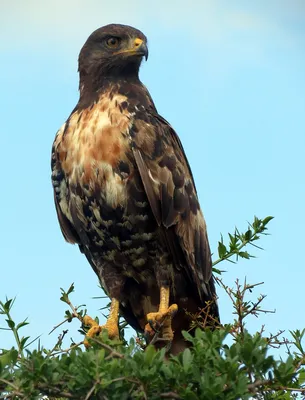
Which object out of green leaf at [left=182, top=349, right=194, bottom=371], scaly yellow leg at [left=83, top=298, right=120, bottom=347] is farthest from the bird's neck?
green leaf at [left=182, top=349, right=194, bottom=371]

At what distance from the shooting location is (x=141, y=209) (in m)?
6.16

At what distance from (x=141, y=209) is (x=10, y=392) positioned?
234 cm

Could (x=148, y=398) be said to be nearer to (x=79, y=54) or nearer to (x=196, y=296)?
(x=196, y=296)

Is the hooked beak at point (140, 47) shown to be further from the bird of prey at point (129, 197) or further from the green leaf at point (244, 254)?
the green leaf at point (244, 254)

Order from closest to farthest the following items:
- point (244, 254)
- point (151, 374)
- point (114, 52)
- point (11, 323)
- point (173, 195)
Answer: point (151, 374)
point (11, 323)
point (244, 254)
point (173, 195)
point (114, 52)

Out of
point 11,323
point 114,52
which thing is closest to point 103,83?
point 114,52

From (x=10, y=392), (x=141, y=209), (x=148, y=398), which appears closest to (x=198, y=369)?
(x=148, y=398)

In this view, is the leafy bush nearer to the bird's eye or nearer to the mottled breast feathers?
the mottled breast feathers

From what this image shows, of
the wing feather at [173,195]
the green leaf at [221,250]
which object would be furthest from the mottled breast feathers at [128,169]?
the green leaf at [221,250]

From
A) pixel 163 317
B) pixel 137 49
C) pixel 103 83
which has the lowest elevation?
pixel 163 317

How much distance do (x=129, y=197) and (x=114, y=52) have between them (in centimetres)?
133

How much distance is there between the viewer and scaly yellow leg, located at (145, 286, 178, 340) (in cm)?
608

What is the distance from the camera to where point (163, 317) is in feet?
20.1

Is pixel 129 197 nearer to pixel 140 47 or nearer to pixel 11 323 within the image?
pixel 140 47
